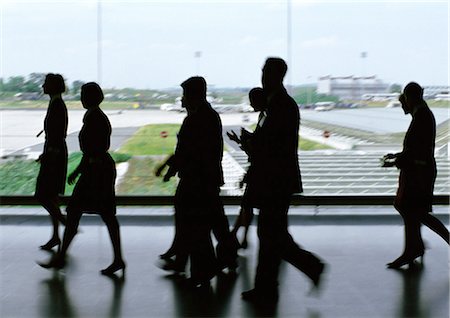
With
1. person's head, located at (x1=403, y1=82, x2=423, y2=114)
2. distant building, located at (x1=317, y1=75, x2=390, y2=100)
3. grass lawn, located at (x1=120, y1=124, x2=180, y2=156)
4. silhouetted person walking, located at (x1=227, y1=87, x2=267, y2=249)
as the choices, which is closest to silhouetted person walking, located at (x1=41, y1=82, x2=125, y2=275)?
silhouetted person walking, located at (x1=227, y1=87, x2=267, y2=249)

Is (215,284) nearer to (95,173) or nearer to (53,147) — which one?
(95,173)

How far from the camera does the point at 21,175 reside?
9047 millimetres

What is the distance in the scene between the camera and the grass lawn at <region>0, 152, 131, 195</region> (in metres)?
9.00

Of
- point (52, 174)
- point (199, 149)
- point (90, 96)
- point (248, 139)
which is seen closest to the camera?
point (248, 139)

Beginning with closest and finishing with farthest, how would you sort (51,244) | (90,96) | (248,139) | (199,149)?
(248,139) → (199,149) → (90,96) → (51,244)

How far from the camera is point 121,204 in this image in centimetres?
888

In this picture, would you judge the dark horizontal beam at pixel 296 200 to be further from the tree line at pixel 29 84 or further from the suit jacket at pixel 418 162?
the suit jacket at pixel 418 162

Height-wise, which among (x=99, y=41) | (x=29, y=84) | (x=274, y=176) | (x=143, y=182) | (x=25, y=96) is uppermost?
(x=99, y=41)

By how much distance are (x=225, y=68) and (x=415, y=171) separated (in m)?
3.66

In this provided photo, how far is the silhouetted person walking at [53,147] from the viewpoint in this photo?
6.41 metres

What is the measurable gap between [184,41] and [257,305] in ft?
15.6

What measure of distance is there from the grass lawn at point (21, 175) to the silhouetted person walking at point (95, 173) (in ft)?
10.7

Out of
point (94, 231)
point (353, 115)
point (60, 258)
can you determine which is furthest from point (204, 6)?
point (60, 258)

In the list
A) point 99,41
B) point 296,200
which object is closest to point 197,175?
point 296,200
